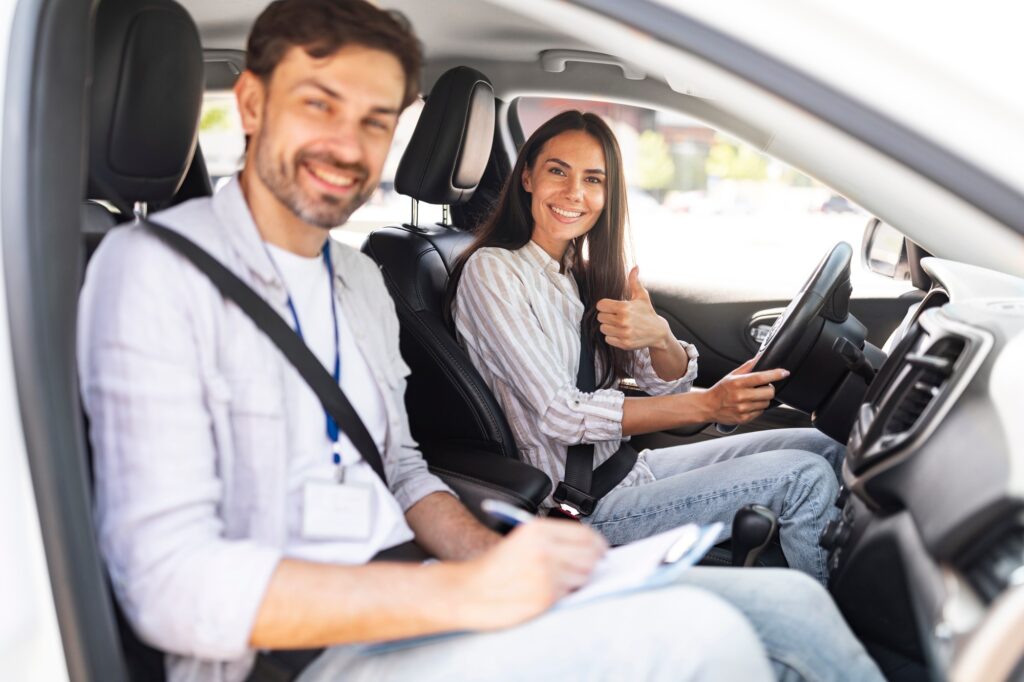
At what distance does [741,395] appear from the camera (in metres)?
2.11

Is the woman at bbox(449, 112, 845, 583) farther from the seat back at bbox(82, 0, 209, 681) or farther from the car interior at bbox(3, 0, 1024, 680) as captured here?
the seat back at bbox(82, 0, 209, 681)

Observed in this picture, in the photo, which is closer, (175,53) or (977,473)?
(977,473)

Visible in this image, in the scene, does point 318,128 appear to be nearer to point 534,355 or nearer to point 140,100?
point 140,100

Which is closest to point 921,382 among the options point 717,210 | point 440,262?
point 440,262

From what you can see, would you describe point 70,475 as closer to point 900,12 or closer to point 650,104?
point 900,12

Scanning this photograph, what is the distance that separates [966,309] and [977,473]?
0.44 meters

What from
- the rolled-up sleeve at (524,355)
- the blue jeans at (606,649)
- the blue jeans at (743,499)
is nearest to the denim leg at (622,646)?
the blue jeans at (606,649)

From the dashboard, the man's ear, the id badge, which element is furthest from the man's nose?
the dashboard

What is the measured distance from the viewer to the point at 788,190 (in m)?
14.2

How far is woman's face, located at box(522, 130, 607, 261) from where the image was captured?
7.72 ft

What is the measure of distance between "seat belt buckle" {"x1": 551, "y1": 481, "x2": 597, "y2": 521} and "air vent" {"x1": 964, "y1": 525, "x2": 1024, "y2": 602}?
109 centimetres

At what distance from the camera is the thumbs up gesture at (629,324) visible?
7.70 ft

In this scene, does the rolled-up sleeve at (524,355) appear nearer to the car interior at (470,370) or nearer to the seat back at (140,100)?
the car interior at (470,370)

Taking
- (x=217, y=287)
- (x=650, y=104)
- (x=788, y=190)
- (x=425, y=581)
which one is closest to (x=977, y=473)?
(x=425, y=581)
